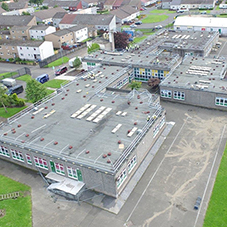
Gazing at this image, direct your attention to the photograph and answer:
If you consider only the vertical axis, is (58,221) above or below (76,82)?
below

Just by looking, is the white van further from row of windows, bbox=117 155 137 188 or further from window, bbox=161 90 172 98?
row of windows, bbox=117 155 137 188

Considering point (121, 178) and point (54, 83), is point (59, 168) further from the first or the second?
point (54, 83)

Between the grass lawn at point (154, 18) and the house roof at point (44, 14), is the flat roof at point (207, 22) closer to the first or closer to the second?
the grass lawn at point (154, 18)

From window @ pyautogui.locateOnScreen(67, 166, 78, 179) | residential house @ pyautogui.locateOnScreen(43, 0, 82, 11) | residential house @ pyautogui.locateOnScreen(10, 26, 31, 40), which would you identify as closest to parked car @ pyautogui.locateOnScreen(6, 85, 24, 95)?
window @ pyautogui.locateOnScreen(67, 166, 78, 179)

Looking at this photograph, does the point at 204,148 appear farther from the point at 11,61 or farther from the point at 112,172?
the point at 11,61

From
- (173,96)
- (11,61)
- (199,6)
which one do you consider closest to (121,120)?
(173,96)

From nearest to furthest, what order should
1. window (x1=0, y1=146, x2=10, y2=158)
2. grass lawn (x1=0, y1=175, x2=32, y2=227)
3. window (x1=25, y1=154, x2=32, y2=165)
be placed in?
grass lawn (x1=0, y1=175, x2=32, y2=227)
window (x1=25, y1=154, x2=32, y2=165)
window (x1=0, y1=146, x2=10, y2=158)

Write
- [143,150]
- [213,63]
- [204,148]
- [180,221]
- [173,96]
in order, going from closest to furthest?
1. [180,221]
2. [143,150]
3. [204,148]
4. [173,96]
5. [213,63]

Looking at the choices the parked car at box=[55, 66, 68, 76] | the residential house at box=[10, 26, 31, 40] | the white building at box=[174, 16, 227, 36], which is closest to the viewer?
the parked car at box=[55, 66, 68, 76]
